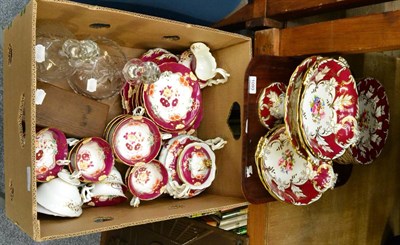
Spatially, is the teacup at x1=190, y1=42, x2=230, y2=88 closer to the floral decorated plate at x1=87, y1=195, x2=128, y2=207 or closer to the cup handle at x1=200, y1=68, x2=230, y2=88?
the cup handle at x1=200, y1=68, x2=230, y2=88

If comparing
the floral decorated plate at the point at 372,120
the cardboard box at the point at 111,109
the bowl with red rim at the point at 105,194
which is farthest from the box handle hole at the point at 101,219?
the floral decorated plate at the point at 372,120

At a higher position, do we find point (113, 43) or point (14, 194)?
point (113, 43)

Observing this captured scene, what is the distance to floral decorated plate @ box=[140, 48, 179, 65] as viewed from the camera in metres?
1.31

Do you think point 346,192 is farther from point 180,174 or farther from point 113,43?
point 113,43

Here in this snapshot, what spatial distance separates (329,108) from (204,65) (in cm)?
42

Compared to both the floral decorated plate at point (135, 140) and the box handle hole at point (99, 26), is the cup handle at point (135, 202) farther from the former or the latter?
the box handle hole at point (99, 26)

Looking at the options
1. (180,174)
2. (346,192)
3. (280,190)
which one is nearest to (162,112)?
(180,174)

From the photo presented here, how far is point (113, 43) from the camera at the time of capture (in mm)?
1262

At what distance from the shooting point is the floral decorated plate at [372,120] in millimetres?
1428

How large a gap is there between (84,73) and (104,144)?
0.65ft

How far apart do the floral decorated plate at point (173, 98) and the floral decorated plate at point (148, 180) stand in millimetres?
119

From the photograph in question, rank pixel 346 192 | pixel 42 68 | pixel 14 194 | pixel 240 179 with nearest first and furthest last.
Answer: pixel 14 194 < pixel 42 68 < pixel 240 179 < pixel 346 192

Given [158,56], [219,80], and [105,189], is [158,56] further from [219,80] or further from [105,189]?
→ [105,189]

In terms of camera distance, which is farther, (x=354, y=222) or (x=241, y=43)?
(x=354, y=222)
